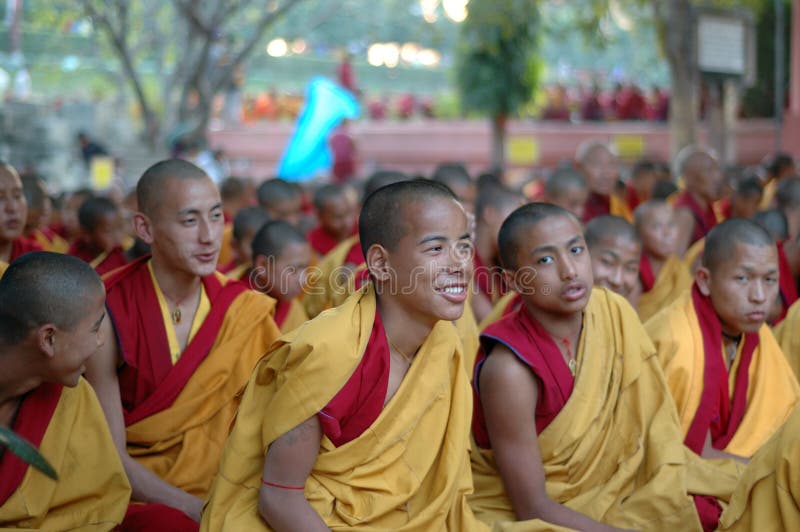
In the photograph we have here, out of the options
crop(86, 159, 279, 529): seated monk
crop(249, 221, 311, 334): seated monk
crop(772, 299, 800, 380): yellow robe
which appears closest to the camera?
crop(86, 159, 279, 529): seated monk

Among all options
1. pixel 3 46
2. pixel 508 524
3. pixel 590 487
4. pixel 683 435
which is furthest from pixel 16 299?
Result: pixel 3 46

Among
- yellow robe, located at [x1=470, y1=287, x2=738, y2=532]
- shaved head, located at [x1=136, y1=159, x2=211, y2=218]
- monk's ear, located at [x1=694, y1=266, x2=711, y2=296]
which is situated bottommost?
yellow robe, located at [x1=470, y1=287, x2=738, y2=532]

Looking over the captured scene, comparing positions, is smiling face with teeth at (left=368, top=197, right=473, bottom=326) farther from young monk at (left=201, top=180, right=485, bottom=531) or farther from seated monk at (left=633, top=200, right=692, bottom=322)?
seated monk at (left=633, top=200, right=692, bottom=322)

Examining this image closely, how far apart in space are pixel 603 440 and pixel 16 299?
6.64ft

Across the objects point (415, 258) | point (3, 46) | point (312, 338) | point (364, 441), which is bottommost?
point (364, 441)

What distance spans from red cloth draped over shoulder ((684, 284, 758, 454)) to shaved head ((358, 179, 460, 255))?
58.1 inches

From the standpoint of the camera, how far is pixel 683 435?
12.9 feet

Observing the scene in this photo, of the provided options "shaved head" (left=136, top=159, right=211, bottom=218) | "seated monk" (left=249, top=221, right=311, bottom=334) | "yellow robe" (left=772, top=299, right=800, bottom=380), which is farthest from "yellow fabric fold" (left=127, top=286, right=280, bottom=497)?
"yellow robe" (left=772, top=299, right=800, bottom=380)

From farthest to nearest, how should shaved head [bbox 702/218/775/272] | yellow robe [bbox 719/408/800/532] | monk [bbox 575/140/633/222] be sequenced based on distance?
1. monk [bbox 575/140/633/222]
2. shaved head [bbox 702/218/775/272]
3. yellow robe [bbox 719/408/800/532]

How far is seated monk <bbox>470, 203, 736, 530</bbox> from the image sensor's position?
11.4 feet

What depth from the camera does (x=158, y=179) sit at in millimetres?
4098

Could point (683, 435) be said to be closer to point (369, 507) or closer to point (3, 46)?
point (369, 507)

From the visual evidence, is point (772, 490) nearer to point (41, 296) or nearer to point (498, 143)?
point (41, 296)

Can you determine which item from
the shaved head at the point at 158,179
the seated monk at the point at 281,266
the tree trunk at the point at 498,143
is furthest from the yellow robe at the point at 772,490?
the tree trunk at the point at 498,143
